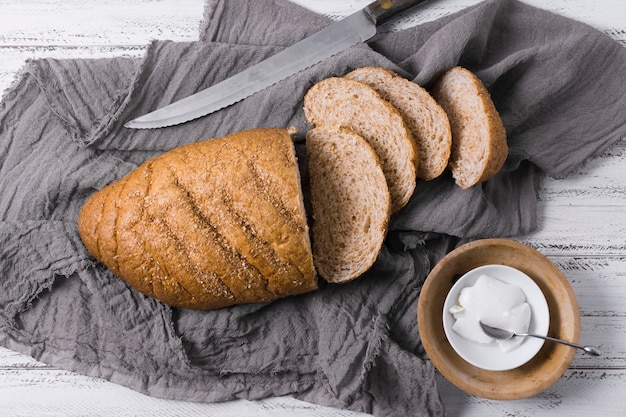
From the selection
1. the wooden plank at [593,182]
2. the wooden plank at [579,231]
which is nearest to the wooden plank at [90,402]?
the wooden plank at [579,231]

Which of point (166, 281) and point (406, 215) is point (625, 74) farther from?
point (166, 281)

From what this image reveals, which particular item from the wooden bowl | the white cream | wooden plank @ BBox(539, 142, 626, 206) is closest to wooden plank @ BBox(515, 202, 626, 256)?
wooden plank @ BBox(539, 142, 626, 206)

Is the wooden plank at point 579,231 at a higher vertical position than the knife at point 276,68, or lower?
lower

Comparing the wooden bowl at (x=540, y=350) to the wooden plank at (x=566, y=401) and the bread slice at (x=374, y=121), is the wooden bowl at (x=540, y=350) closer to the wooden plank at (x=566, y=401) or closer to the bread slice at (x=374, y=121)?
the wooden plank at (x=566, y=401)

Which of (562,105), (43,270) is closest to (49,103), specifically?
(43,270)

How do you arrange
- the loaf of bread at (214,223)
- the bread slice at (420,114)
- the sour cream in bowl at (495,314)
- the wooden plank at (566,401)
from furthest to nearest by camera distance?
the wooden plank at (566,401), the bread slice at (420,114), the sour cream in bowl at (495,314), the loaf of bread at (214,223)

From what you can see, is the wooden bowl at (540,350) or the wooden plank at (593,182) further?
the wooden plank at (593,182)

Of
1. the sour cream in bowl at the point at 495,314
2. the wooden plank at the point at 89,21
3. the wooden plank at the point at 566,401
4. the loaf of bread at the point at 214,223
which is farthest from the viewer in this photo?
the wooden plank at the point at 89,21
